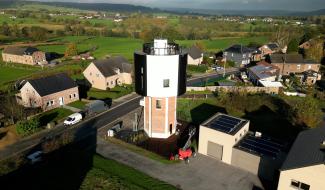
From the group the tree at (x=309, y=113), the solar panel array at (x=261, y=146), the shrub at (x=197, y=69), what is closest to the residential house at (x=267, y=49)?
the shrub at (x=197, y=69)

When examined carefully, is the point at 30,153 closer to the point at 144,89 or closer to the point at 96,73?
→ the point at 144,89

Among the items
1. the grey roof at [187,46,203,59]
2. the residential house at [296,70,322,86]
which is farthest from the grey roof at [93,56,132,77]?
the residential house at [296,70,322,86]

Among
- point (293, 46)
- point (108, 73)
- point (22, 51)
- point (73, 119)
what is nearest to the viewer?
point (73, 119)

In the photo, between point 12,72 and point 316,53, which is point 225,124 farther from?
point 316,53

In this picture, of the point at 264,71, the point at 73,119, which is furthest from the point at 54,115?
the point at 264,71

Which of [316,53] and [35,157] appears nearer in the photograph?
[35,157]
